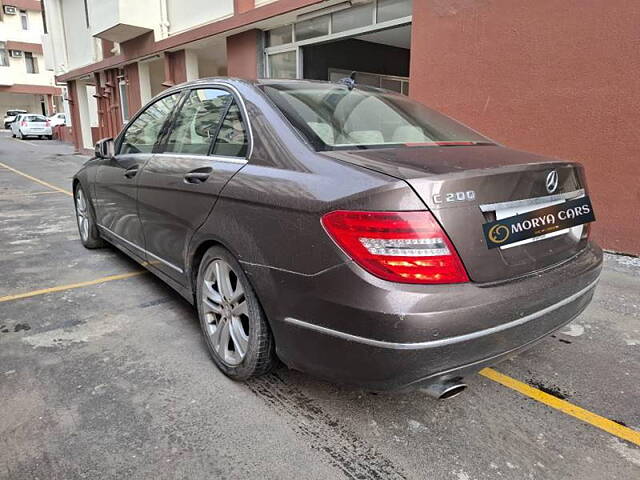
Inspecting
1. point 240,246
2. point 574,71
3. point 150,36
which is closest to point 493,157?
point 240,246

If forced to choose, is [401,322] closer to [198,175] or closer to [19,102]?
Answer: [198,175]

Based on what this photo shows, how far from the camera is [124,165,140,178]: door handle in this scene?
11.8ft

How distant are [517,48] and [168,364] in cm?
491

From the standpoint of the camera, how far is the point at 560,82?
4.99 m

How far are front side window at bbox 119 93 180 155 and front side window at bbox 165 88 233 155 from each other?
0.25 m

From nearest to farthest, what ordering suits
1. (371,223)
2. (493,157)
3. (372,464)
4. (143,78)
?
1. (371,223)
2. (372,464)
3. (493,157)
4. (143,78)

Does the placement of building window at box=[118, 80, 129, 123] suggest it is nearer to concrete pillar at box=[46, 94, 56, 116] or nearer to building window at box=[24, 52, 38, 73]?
building window at box=[24, 52, 38, 73]

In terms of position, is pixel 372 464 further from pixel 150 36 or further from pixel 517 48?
pixel 150 36

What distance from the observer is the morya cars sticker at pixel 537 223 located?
1914 millimetres

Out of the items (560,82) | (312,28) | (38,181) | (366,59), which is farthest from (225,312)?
(38,181)

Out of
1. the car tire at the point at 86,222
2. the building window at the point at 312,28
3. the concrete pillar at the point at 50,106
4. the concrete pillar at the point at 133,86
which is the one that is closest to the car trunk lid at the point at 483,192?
the car tire at the point at 86,222

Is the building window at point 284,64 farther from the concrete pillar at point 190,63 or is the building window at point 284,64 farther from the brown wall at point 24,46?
the brown wall at point 24,46

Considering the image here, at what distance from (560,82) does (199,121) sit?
12.9 ft

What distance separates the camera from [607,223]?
495cm
